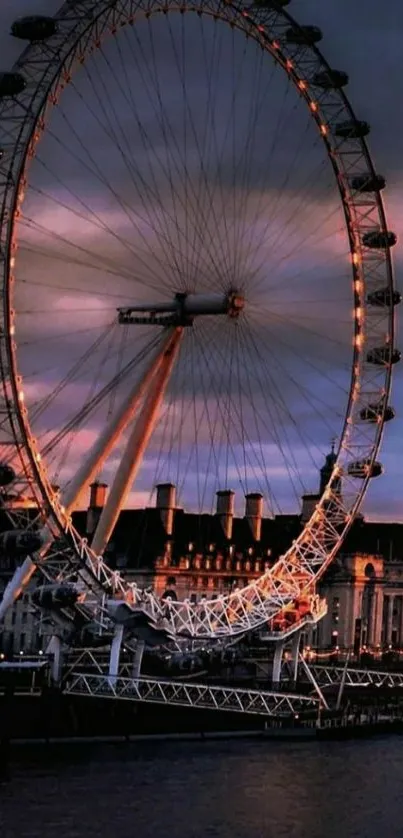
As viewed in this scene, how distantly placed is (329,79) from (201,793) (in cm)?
2872

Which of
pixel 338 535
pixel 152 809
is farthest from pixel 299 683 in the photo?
pixel 152 809

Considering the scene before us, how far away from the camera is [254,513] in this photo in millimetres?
126250

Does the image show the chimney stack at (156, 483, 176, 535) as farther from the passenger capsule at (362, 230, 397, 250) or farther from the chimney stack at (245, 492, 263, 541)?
the passenger capsule at (362, 230, 397, 250)

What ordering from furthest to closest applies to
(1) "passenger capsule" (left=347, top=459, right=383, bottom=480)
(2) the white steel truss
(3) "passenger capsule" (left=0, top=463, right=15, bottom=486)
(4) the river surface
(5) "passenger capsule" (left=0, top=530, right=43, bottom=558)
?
(1) "passenger capsule" (left=347, top=459, right=383, bottom=480) < (2) the white steel truss < (5) "passenger capsule" (left=0, top=530, right=43, bottom=558) < (3) "passenger capsule" (left=0, top=463, right=15, bottom=486) < (4) the river surface

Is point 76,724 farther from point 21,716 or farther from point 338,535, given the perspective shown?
point 338,535

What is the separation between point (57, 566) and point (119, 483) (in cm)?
379

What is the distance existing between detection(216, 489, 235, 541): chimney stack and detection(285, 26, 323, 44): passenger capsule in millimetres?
55415

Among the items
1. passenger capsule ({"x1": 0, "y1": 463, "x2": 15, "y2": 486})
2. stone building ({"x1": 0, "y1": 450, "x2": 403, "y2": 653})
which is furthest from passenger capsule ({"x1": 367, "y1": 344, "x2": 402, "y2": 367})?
stone building ({"x1": 0, "y1": 450, "x2": 403, "y2": 653})

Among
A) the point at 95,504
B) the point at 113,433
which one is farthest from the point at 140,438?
the point at 95,504

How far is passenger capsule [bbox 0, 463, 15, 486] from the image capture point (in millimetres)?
60219

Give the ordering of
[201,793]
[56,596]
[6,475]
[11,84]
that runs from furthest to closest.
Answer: [56,596], [6,475], [11,84], [201,793]

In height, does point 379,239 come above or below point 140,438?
above

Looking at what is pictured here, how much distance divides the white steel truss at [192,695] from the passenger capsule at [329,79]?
23.4 m

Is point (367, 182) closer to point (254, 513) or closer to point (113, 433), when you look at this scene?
point (113, 433)
